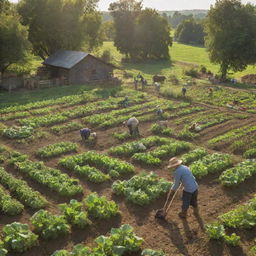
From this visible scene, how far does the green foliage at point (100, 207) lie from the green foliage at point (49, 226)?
1184 mm

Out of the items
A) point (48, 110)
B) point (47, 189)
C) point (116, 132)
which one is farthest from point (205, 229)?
point (48, 110)

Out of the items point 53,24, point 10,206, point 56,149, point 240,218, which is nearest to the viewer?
point 240,218

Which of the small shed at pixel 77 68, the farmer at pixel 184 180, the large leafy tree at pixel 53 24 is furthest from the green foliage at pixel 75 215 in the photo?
the large leafy tree at pixel 53 24

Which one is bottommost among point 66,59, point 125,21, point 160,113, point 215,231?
point 215,231

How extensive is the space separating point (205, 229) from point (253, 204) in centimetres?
225

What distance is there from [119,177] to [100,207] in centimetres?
331

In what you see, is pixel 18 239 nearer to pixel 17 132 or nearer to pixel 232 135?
pixel 17 132

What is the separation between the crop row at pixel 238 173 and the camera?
44.7 feet

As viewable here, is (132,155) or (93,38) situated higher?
(93,38)

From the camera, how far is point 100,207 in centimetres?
1147

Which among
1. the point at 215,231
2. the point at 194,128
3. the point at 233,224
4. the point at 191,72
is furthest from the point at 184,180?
the point at 191,72

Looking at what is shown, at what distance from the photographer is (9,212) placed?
11.7 meters

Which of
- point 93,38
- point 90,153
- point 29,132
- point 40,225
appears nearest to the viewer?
point 40,225

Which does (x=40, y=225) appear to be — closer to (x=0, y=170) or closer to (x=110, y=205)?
(x=110, y=205)
